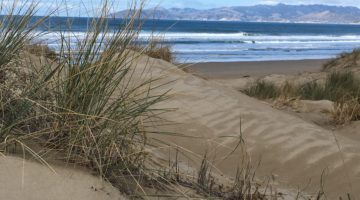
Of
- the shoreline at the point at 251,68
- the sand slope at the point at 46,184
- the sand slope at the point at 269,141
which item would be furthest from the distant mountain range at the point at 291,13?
the sand slope at the point at 46,184

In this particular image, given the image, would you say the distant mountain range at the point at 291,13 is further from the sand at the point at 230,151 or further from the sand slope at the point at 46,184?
the sand slope at the point at 46,184

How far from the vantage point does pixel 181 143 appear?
18.6 ft

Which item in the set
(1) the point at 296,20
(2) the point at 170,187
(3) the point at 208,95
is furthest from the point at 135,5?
(1) the point at 296,20

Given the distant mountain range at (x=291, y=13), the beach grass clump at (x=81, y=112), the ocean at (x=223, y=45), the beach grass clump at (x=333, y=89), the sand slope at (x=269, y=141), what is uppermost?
the beach grass clump at (x=81, y=112)

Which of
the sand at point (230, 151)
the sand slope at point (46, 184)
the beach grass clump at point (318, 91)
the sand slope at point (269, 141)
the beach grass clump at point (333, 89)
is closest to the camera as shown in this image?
the sand slope at point (46, 184)

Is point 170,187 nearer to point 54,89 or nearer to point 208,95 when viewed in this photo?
point 54,89

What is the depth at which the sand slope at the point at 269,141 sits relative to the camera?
499 centimetres

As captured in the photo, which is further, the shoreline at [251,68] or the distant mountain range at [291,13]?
the distant mountain range at [291,13]

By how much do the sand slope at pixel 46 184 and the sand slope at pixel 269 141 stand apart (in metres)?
1.17

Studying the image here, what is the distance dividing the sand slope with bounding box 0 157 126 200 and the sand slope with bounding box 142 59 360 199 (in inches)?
45.9

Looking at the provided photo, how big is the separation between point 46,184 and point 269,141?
312 centimetres

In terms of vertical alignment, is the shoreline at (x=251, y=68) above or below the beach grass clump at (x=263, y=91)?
below

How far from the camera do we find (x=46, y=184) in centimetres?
307

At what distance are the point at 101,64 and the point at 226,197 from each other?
109 cm
